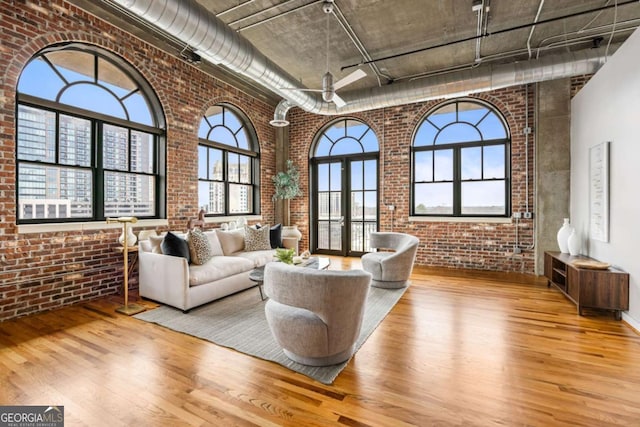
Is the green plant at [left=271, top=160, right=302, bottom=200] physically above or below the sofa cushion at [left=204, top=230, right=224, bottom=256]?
above

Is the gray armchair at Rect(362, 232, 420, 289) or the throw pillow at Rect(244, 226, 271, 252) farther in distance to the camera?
the throw pillow at Rect(244, 226, 271, 252)

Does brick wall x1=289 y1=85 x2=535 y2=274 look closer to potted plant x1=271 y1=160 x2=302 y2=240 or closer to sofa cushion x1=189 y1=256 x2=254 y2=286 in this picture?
potted plant x1=271 y1=160 x2=302 y2=240

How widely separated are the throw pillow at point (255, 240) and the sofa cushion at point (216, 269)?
2.26 feet

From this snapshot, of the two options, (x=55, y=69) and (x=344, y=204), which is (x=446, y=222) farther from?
(x=55, y=69)

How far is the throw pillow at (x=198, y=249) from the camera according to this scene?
4039mm

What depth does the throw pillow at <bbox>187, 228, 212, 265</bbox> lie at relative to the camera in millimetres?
4039

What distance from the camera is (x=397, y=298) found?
13.5 ft

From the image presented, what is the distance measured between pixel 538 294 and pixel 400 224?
9.29 ft

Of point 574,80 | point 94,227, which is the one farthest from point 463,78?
point 94,227

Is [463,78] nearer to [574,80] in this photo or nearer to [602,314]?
[574,80]

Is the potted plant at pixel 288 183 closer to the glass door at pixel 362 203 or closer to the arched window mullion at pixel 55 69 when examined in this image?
the glass door at pixel 362 203

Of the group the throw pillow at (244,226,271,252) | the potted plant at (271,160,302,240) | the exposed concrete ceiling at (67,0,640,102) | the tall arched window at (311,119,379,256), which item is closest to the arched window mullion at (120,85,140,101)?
the exposed concrete ceiling at (67,0,640,102)

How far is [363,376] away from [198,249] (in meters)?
2.76

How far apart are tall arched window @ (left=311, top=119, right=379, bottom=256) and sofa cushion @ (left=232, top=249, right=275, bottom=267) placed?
2.66m
